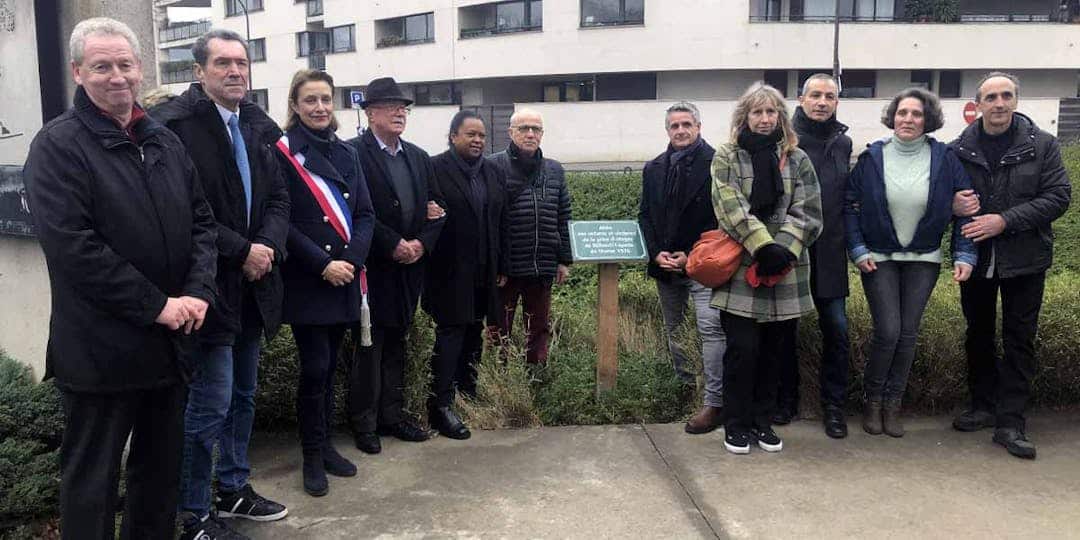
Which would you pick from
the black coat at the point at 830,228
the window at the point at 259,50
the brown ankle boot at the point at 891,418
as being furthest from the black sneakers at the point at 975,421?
the window at the point at 259,50

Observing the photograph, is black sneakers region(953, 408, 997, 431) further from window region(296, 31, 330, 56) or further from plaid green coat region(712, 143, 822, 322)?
window region(296, 31, 330, 56)

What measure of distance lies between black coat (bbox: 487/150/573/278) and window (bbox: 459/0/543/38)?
30.0 meters

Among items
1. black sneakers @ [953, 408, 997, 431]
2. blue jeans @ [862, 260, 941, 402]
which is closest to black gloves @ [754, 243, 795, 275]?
blue jeans @ [862, 260, 941, 402]

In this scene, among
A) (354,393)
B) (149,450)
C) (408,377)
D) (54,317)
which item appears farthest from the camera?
(408,377)

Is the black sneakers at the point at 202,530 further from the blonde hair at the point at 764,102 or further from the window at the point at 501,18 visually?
the window at the point at 501,18

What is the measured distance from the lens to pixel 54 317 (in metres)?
2.86

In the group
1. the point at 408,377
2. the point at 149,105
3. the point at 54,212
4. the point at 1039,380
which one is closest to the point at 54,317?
the point at 54,212

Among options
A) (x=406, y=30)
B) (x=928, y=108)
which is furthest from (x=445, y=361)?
(x=406, y=30)

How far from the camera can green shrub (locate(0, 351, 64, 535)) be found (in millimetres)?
3461

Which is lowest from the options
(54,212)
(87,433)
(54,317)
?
(87,433)

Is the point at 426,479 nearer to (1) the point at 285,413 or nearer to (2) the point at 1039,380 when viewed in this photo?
(1) the point at 285,413

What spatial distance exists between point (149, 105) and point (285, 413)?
201 centimetres

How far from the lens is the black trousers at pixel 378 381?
4.57m

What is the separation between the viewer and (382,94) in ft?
14.8
